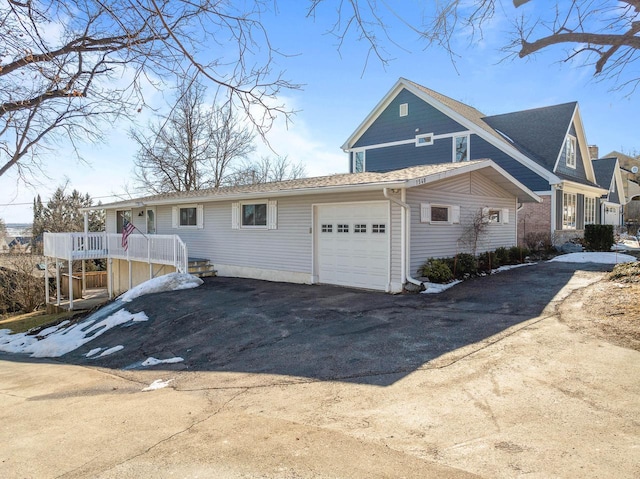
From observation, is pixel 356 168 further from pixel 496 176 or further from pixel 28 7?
pixel 28 7

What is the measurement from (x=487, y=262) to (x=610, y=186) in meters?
19.5

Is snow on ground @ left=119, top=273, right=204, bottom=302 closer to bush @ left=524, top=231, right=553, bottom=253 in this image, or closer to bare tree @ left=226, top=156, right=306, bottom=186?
bush @ left=524, top=231, right=553, bottom=253

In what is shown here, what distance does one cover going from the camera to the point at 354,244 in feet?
34.8

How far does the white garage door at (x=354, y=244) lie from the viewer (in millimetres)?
10016

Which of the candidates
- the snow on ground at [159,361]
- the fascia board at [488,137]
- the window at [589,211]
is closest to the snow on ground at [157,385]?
the snow on ground at [159,361]

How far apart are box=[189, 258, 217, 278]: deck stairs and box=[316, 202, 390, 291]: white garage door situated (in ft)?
16.0

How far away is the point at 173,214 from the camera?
648 inches

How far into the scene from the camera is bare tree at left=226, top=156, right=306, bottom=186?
1241 inches

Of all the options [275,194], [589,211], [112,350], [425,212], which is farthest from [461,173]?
[589,211]

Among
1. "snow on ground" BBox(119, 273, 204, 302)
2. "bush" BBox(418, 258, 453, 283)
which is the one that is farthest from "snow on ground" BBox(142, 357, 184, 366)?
"bush" BBox(418, 258, 453, 283)

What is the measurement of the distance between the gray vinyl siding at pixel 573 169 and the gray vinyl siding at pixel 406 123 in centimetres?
498

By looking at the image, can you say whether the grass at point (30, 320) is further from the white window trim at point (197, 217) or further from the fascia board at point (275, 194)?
the fascia board at point (275, 194)

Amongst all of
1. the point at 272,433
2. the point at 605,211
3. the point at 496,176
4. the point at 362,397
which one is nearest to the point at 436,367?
the point at 362,397

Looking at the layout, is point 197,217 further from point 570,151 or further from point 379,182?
point 570,151
